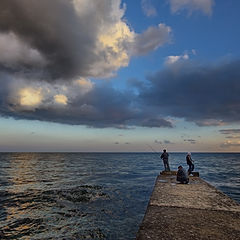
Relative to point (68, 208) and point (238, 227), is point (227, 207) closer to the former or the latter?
point (238, 227)

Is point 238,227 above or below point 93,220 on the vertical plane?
above

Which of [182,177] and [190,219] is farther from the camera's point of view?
[182,177]

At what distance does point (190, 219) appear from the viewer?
6750 mm

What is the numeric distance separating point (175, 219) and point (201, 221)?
0.85 m

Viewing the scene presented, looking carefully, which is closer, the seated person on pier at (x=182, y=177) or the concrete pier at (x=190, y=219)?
the concrete pier at (x=190, y=219)

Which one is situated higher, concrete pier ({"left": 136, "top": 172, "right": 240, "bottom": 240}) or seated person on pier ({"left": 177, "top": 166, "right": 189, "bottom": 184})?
seated person on pier ({"left": 177, "top": 166, "right": 189, "bottom": 184})

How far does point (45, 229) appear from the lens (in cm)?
994

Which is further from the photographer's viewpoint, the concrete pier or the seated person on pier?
the seated person on pier

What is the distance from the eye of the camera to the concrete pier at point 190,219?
5.52 meters

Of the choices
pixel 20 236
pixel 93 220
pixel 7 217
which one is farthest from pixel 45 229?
pixel 7 217

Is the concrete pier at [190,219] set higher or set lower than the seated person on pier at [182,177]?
lower

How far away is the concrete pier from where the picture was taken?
18.1ft

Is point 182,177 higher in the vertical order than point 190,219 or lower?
higher

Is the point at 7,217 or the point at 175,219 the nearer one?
the point at 175,219
